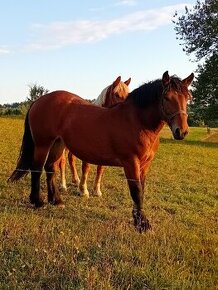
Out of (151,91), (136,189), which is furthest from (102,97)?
(136,189)

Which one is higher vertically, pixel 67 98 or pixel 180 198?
pixel 67 98

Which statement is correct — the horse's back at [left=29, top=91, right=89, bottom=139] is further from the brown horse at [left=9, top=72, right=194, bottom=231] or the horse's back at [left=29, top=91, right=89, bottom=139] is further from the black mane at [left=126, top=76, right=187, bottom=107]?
the black mane at [left=126, top=76, right=187, bottom=107]

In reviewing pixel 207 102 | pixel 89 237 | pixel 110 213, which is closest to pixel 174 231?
pixel 89 237

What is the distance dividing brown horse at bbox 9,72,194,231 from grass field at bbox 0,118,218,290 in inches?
21.3

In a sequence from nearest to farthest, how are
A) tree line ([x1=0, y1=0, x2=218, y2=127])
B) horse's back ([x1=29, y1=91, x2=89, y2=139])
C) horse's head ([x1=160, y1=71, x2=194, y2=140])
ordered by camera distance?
1. horse's head ([x1=160, y1=71, x2=194, y2=140])
2. horse's back ([x1=29, y1=91, x2=89, y2=139])
3. tree line ([x1=0, y1=0, x2=218, y2=127])

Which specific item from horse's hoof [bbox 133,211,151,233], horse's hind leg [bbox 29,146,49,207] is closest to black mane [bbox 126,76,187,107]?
horse's hoof [bbox 133,211,151,233]

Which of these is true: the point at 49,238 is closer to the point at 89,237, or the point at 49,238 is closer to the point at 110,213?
the point at 89,237

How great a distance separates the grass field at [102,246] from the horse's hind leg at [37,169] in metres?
0.17

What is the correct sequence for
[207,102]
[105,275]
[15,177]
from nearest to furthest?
[105,275], [15,177], [207,102]

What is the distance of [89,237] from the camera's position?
492 centimetres

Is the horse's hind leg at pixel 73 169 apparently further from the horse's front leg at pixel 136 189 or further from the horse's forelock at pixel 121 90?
the horse's front leg at pixel 136 189

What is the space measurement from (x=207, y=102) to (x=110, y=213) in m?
23.9

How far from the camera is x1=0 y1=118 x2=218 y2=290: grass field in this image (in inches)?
148

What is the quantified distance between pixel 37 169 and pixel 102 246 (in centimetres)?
257
